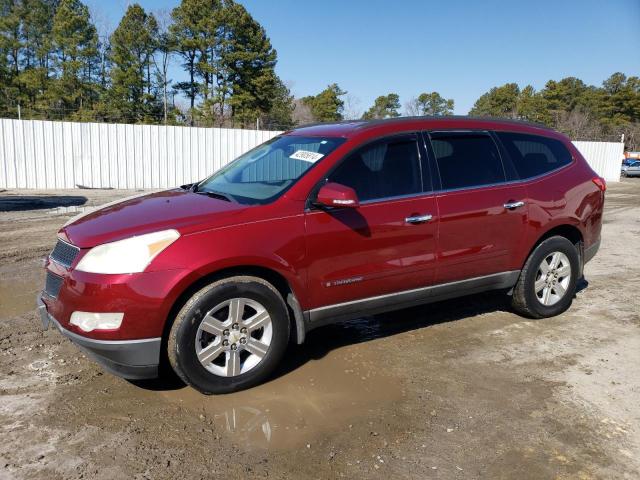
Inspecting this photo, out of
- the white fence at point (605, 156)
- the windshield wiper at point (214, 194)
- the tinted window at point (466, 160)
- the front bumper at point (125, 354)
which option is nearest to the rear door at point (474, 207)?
the tinted window at point (466, 160)

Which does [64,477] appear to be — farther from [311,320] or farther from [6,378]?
[311,320]

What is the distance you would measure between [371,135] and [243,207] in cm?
122

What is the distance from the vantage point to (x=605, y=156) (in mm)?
31531

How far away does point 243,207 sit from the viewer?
3660mm

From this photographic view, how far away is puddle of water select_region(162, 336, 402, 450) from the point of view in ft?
10.3

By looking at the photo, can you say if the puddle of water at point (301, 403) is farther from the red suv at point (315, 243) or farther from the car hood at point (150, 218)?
the car hood at point (150, 218)

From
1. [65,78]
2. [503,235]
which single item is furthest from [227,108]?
[503,235]

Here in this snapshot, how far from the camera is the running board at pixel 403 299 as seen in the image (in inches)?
154

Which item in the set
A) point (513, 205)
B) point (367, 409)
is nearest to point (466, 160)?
point (513, 205)

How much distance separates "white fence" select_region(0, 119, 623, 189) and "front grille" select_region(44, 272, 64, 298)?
48.0 feet

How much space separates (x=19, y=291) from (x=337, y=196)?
4089 millimetres

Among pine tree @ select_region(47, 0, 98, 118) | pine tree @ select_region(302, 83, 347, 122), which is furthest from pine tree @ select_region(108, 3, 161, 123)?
pine tree @ select_region(302, 83, 347, 122)

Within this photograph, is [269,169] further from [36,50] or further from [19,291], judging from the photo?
[36,50]

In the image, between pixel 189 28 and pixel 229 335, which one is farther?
pixel 189 28
